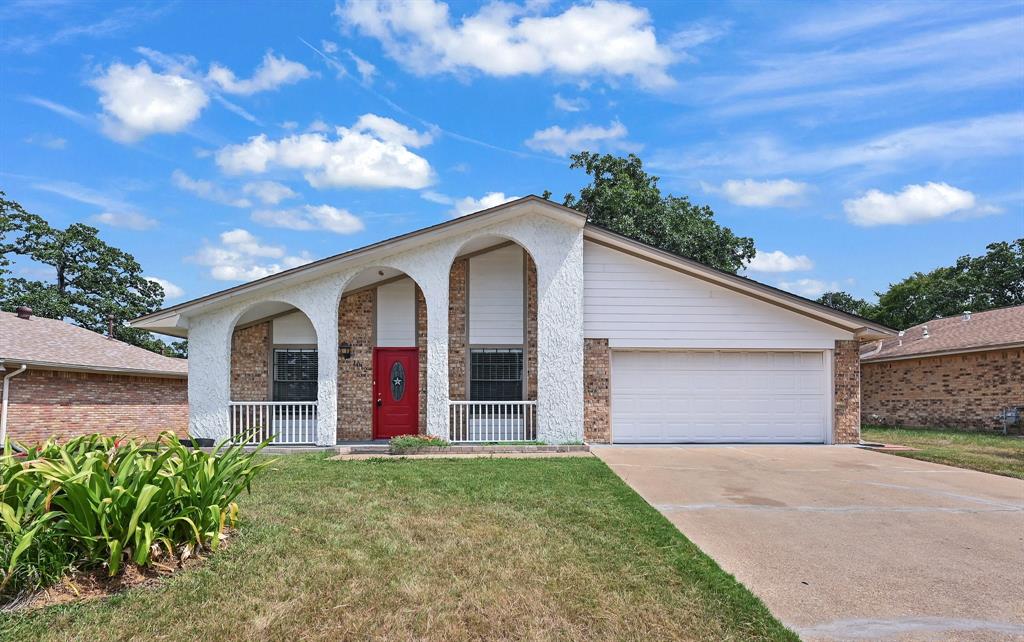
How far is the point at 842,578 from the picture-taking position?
184 inches

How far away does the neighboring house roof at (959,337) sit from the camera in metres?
16.9

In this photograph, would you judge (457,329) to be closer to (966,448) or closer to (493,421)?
(493,421)

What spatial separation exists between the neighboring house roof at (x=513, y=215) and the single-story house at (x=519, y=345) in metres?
0.04

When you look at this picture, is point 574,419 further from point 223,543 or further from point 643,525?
point 223,543

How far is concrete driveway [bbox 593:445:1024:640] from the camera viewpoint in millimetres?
4004

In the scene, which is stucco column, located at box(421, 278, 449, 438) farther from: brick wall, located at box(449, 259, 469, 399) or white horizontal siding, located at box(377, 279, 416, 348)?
white horizontal siding, located at box(377, 279, 416, 348)

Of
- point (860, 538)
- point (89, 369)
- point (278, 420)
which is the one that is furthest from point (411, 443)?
point (89, 369)

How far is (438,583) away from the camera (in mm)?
4449

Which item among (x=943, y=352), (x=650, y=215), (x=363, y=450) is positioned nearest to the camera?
(x=363, y=450)

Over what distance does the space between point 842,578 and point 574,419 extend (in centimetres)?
782

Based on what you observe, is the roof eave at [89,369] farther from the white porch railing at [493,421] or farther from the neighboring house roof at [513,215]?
the white porch railing at [493,421]

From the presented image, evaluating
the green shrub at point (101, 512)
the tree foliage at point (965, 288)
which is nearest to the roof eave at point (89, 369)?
the green shrub at point (101, 512)

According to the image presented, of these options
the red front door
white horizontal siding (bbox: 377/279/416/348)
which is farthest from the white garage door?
white horizontal siding (bbox: 377/279/416/348)

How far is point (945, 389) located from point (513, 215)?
14.8 metres
